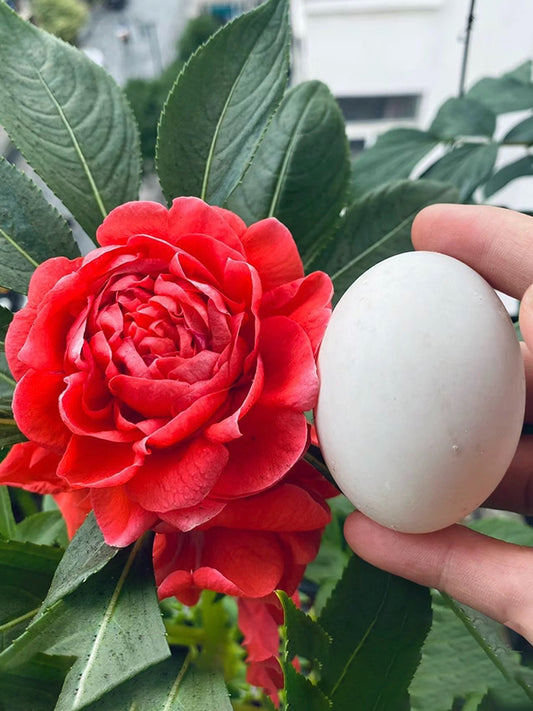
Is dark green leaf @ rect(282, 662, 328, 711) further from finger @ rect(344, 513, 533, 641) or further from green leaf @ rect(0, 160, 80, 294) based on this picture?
green leaf @ rect(0, 160, 80, 294)

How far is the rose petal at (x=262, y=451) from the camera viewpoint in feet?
1.02

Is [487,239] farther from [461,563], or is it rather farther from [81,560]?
[81,560]

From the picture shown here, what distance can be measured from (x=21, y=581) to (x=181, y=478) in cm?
14

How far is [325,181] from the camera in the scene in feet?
1.49

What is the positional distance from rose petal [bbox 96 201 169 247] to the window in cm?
142

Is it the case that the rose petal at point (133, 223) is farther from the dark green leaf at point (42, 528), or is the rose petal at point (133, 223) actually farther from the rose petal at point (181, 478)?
the dark green leaf at point (42, 528)

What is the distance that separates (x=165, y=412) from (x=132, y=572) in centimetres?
11

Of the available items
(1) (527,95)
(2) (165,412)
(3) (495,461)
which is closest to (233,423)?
(2) (165,412)

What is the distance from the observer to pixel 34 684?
0.40 meters

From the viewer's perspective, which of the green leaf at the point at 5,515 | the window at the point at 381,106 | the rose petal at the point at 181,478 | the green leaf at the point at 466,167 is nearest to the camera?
the rose petal at the point at 181,478

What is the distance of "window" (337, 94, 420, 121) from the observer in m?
1.64

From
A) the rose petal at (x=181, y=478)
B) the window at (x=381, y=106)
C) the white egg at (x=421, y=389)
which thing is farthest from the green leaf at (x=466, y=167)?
the window at (x=381, y=106)

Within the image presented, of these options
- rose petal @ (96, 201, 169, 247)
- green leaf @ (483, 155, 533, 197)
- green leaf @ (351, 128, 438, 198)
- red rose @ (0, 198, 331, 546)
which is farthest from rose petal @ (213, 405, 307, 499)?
green leaf @ (483, 155, 533, 197)

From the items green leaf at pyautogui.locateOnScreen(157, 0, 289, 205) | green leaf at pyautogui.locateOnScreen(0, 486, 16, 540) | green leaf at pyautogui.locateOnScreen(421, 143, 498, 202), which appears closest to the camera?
green leaf at pyautogui.locateOnScreen(157, 0, 289, 205)
